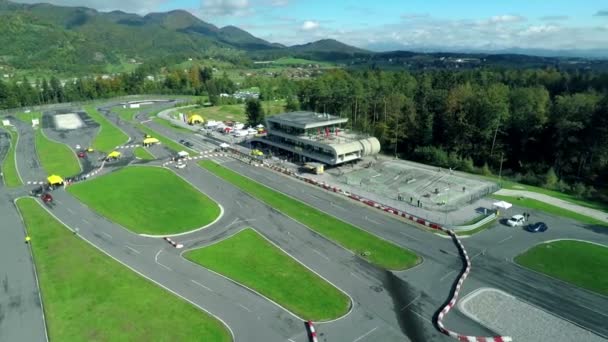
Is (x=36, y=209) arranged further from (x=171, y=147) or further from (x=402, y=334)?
(x=402, y=334)

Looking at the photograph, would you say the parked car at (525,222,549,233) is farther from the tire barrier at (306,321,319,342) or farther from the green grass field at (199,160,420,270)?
the tire barrier at (306,321,319,342)

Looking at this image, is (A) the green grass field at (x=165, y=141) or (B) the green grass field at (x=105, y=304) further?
(A) the green grass field at (x=165, y=141)

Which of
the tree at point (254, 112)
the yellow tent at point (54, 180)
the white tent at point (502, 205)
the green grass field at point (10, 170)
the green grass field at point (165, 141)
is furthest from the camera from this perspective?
the tree at point (254, 112)

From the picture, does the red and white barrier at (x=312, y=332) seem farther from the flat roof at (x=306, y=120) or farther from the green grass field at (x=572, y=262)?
the flat roof at (x=306, y=120)

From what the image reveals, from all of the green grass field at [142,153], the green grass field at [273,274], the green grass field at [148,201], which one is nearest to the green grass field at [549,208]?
the green grass field at [273,274]

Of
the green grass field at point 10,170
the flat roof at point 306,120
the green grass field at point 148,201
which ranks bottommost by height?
the green grass field at point 148,201

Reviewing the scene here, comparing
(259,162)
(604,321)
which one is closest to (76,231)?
(259,162)
